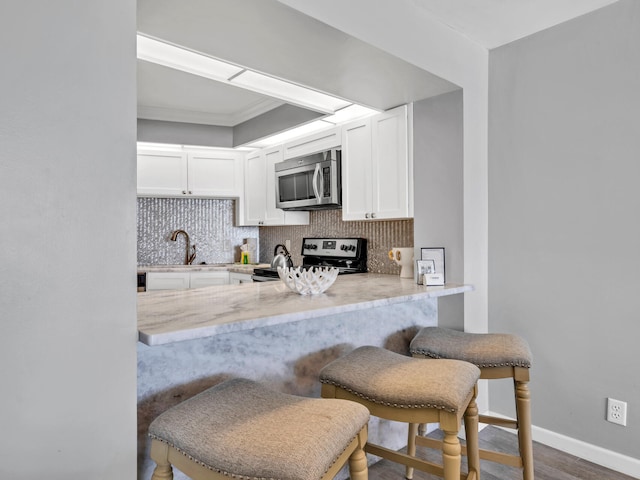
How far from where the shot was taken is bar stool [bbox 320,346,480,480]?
1.36 m

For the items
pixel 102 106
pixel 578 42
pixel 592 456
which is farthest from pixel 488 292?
pixel 102 106

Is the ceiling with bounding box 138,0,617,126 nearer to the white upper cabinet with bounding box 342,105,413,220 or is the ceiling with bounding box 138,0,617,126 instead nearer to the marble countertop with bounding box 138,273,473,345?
the white upper cabinet with bounding box 342,105,413,220

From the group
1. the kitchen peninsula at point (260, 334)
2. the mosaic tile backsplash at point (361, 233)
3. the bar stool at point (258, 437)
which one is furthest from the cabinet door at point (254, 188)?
the bar stool at point (258, 437)

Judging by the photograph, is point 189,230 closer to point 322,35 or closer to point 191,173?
point 191,173

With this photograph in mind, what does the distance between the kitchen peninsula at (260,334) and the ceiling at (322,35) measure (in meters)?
1.11

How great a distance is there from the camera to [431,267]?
94.4 inches

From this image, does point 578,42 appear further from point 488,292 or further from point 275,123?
point 275,123

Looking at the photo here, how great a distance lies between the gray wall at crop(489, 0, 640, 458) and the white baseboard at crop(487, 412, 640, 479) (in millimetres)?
38

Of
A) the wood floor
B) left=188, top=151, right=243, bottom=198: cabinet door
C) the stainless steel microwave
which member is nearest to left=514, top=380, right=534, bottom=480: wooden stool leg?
the wood floor

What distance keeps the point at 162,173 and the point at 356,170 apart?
223 centimetres

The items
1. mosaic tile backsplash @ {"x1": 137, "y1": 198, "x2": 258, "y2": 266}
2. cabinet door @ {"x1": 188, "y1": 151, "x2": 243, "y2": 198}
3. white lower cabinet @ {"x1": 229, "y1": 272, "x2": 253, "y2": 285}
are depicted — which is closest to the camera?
white lower cabinet @ {"x1": 229, "y1": 272, "x2": 253, "y2": 285}

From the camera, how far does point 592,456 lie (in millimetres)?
2184

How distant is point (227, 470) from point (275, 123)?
323cm

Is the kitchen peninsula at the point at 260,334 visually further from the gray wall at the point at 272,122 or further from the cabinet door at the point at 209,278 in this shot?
the cabinet door at the point at 209,278
